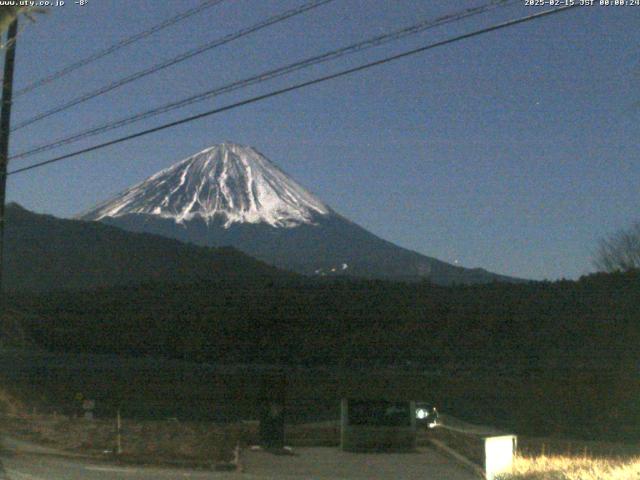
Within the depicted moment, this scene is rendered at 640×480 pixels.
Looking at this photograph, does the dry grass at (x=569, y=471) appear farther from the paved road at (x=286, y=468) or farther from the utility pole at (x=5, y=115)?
the utility pole at (x=5, y=115)

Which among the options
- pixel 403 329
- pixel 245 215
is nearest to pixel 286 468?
pixel 403 329

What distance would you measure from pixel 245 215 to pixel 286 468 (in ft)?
247

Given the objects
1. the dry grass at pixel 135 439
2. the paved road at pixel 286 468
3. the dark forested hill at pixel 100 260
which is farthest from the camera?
the dark forested hill at pixel 100 260

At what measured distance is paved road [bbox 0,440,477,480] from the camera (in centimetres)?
1217

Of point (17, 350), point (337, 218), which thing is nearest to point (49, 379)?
point (17, 350)

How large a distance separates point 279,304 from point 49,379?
14165mm

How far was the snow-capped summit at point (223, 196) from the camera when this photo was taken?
90062mm

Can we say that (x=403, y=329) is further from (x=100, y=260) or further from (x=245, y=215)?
(x=245, y=215)

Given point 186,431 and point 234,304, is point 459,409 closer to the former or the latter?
point 186,431

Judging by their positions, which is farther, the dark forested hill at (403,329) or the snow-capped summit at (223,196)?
the snow-capped summit at (223,196)

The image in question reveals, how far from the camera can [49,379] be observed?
26.5 meters

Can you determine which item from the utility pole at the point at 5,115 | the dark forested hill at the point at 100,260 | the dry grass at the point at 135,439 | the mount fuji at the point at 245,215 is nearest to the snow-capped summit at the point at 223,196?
the mount fuji at the point at 245,215

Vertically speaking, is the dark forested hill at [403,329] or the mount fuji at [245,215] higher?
the mount fuji at [245,215]

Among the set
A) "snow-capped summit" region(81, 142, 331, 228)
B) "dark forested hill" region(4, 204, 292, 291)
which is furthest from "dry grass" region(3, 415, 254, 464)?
"snow-capped summit" region(81, 142, 331, 228)
